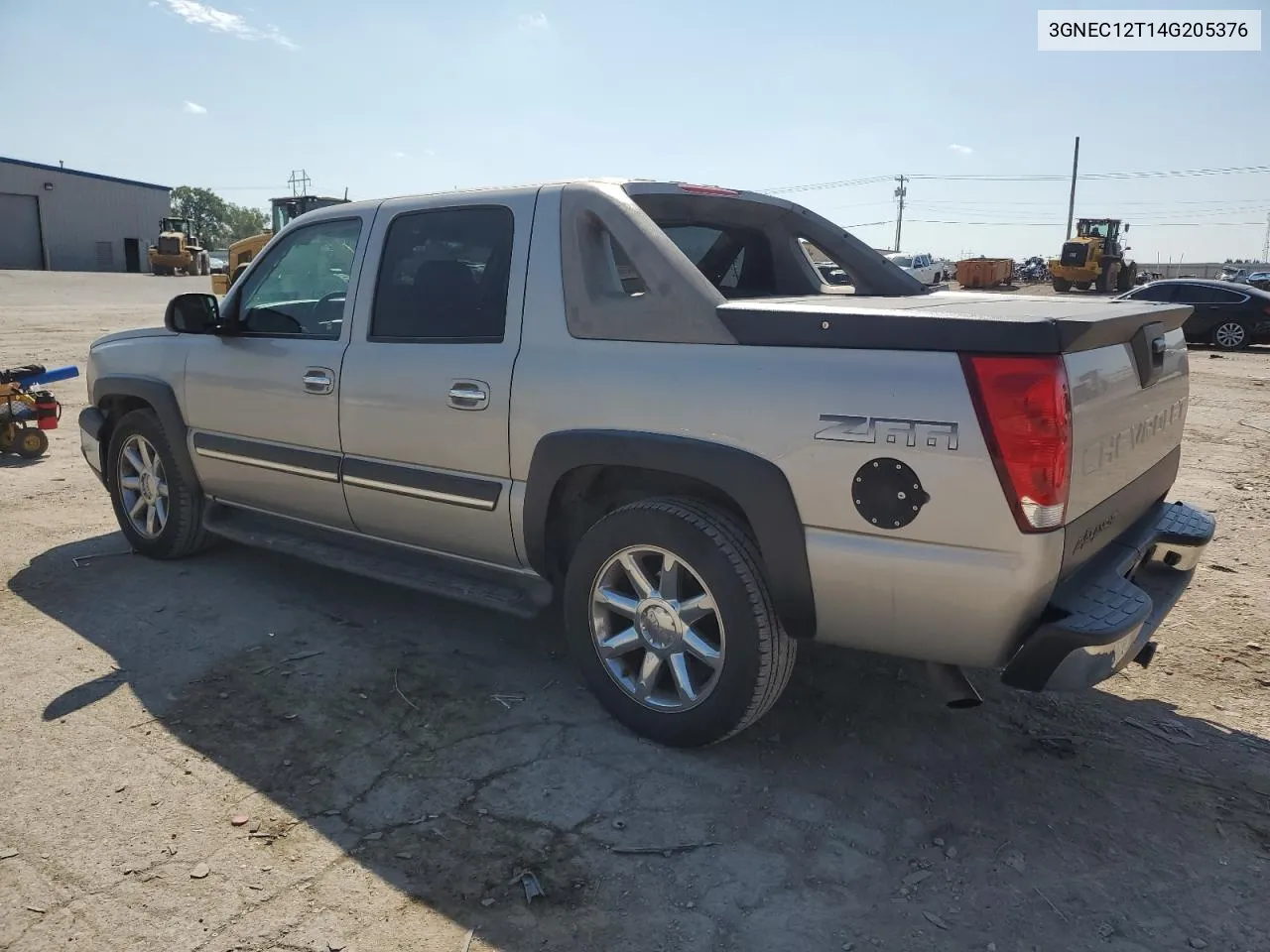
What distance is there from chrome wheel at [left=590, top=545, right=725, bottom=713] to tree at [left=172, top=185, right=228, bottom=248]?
5269 inches

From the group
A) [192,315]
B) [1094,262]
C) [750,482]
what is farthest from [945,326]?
[1094,262]

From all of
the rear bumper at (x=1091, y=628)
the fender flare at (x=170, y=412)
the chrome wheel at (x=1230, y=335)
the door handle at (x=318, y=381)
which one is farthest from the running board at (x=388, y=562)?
the chrome wheel at (x=1230, y=335)

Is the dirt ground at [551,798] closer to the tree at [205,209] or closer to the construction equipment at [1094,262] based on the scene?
the construction equipment at [1094,262]

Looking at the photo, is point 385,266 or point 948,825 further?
point 385,266

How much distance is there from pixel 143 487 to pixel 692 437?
361cm

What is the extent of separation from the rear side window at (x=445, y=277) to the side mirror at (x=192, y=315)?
1079 mm

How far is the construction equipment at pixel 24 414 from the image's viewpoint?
7.47 metres

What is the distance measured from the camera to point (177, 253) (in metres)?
A: 48.9

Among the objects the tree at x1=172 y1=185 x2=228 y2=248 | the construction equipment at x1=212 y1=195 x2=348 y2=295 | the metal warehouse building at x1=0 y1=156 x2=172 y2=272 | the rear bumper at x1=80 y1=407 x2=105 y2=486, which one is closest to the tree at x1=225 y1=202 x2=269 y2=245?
the tree at x1=172 y1=185 x2=228 y2=248

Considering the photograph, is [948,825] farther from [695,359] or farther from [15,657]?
[15,657]

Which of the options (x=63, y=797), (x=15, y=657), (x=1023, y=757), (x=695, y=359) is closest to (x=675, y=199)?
(x=695, y=359)

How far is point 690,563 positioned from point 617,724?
2.52 ft

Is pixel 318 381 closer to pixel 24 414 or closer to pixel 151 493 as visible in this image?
pixel 151 493

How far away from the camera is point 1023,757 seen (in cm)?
326
